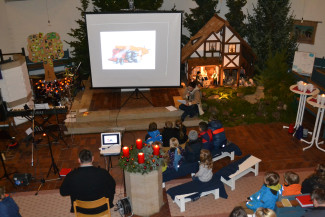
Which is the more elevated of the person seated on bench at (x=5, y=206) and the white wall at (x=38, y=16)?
the white wall at (x=38, y=16)

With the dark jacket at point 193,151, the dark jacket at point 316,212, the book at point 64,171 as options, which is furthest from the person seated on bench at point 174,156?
the dark jacket at point 316,212

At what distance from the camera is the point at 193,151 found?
7.03 m

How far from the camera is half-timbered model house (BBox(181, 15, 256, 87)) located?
38.1 feet

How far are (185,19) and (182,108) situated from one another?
514 cm

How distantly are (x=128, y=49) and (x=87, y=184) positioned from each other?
603 centimetres

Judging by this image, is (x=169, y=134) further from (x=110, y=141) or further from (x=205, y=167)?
(x=205, y=167)

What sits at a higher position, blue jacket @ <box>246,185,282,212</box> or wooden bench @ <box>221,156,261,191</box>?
blue jacket @ <box>246,185,282,212</box>

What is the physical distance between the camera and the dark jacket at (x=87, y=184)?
4930mm

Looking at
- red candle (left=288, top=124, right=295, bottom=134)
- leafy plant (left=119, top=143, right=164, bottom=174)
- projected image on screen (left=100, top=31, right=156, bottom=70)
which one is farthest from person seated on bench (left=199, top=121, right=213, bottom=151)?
projected image on screen (left=100, top=31, right=156, bottom=70)

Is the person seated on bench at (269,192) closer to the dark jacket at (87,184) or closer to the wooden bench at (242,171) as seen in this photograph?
the wooden bench at (242,171)

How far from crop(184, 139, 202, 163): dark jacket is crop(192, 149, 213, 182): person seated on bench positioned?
589mm

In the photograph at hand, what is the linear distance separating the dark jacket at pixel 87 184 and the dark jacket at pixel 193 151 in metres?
2.47

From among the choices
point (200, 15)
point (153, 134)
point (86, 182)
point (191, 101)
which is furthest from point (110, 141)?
point (200, 15)

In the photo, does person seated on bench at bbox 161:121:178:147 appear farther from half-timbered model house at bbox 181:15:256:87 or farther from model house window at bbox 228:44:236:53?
model house window at bbox 228:44:236:53
